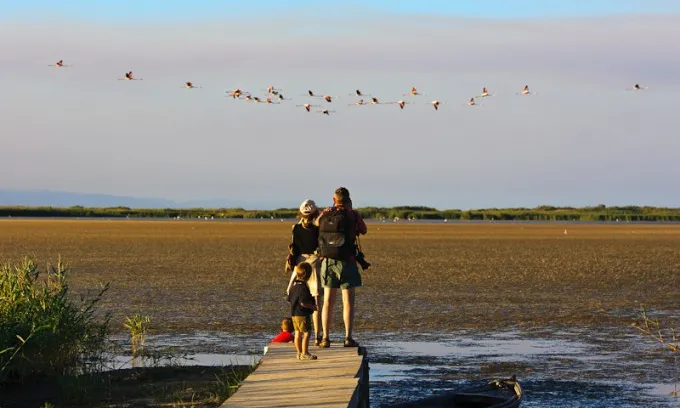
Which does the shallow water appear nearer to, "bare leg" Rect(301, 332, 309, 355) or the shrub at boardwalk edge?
"bare leg" Rect(301, 332, 309, 355)

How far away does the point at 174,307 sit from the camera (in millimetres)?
22938

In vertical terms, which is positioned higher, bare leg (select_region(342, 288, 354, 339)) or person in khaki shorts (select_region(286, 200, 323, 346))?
person in khaki shorts (select_region(286, 200, 323, 346))

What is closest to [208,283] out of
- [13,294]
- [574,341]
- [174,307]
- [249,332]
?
[174,307]

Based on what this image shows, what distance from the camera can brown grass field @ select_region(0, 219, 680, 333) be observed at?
21.5 meters

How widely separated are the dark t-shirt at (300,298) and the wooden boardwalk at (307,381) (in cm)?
55

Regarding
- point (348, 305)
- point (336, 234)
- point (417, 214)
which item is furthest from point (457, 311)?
point (417, 214)

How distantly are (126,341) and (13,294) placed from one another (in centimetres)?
344

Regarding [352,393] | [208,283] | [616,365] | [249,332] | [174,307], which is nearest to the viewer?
[352,393]

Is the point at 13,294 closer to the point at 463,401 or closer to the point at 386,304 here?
the point at 463,401

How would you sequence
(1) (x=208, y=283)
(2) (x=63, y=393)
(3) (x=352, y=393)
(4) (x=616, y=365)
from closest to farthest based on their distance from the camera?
1. (3) (x=352, y=393)
2. (2) (x=63, y=393)
3. (4) (x=616, y=365)
4. (1) (x=208, y=283)

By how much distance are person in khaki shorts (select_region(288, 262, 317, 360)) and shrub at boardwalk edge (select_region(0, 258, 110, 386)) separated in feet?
9.39

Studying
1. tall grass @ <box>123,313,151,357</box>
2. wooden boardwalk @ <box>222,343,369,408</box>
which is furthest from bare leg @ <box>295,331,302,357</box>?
tall grass @ <box>123,313,151,357</box>

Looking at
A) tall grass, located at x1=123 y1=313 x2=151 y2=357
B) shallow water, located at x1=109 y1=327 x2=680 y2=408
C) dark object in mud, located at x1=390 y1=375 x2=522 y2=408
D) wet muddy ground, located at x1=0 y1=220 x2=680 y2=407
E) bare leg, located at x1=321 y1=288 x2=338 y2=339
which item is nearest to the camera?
dark object in mud, located at x1=390 y1=375 x2=522 y2=408

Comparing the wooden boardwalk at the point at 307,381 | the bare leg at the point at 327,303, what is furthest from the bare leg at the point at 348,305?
the wooden boardwalk at the point at 307,381
